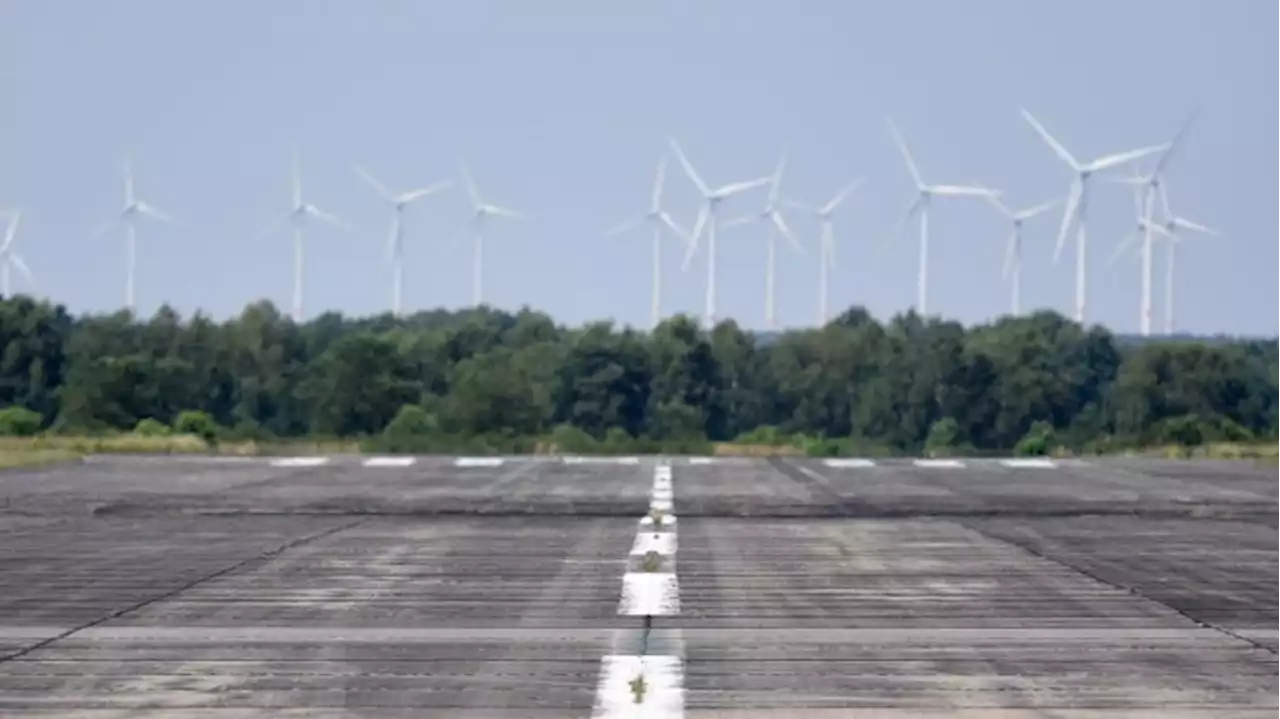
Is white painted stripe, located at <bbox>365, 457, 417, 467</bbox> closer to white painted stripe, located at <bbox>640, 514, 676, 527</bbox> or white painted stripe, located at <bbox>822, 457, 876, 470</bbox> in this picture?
white painted stripe, located at <bbox>822, 457, 876, 470</bbox>

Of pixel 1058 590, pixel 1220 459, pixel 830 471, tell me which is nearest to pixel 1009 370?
pixel 1220 459

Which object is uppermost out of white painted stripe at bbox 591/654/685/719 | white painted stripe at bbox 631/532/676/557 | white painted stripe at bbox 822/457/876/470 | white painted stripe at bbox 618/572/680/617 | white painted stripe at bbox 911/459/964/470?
white painted stripe at bbox 911/459/964/470

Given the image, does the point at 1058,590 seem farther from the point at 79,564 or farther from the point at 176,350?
the point at 176,350

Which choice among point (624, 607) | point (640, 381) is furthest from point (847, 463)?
point (640, 381)

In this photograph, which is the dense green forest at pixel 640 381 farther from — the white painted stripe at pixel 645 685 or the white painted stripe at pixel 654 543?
the white painted stripe at pixel 645 685

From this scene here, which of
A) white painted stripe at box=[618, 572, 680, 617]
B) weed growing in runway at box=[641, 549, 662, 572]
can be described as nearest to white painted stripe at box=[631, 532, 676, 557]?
weed growing in runway at box=[641, 549, 662, 572]

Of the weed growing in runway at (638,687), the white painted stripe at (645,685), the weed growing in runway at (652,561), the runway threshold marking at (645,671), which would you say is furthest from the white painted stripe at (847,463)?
the weed growing in runway at (638,687)

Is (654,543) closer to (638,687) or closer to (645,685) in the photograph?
(645,685)
